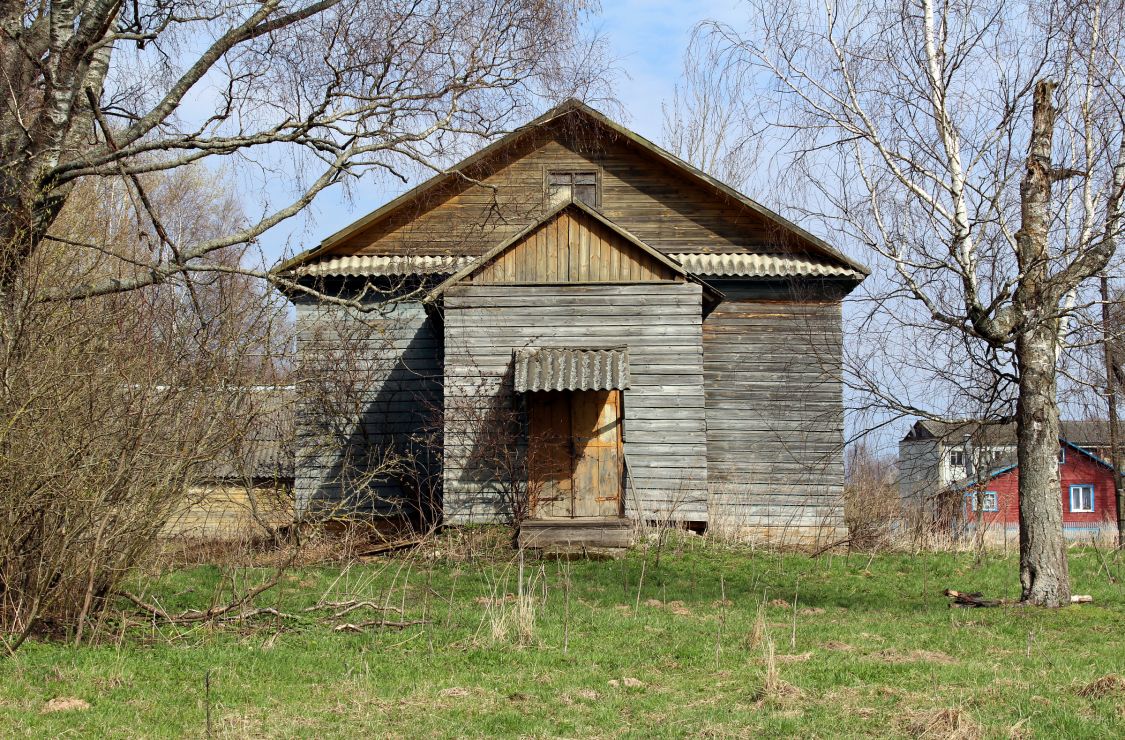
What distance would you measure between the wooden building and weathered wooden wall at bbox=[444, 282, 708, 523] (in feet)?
0.10

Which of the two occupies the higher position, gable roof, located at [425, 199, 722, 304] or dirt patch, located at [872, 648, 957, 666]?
gable roof, located at [425, 199, 722, 304]

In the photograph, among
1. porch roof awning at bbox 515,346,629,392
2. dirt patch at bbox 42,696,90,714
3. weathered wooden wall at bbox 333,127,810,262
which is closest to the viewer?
dirt patch at bbox 42,696,90,714

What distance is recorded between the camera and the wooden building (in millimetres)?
15695

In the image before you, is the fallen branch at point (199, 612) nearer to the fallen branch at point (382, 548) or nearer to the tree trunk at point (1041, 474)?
the fallen branch at point (382, 548)

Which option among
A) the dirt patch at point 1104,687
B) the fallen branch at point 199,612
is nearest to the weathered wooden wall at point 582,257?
the fallen branch at point 199,612

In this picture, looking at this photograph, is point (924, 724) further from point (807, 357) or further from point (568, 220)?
point (807, 357)

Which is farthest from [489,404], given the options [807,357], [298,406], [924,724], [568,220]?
[924,724]

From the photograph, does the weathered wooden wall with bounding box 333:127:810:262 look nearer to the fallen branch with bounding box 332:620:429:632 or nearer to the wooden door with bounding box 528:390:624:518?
the wooden door with bounding box 528:390:624:518

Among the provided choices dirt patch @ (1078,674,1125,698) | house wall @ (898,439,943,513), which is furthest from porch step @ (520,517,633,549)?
dirt patch @ (1078,674,1125,698)

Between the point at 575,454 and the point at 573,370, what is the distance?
Answer: 157 centimetres

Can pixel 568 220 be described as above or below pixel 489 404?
above

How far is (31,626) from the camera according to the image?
8109mm

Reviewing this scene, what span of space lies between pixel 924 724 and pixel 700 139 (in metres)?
28.2

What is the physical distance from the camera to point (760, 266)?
60.8 ft
